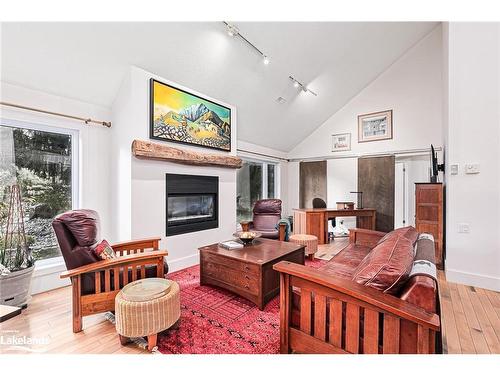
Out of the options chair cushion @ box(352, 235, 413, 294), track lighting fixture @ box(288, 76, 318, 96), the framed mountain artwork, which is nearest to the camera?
chair cushion @ box(352, 235, 413, 294)

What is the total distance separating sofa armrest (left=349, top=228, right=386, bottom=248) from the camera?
9.38ft

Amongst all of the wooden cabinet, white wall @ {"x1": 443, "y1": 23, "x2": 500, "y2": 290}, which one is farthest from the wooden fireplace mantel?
white wall @ {"x1": 443, "y1": 23, "x2": 500, "y2": 290}

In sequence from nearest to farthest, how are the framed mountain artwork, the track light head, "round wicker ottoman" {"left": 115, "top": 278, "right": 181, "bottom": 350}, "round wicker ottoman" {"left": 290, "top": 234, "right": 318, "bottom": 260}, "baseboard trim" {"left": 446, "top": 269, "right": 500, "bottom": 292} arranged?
"round wicker ottoman" {"left": 115, "top": 278, "right": 181, "bottom": 350}, "baseboard trim" {"left": 446, "top": 269, "right": 500, "bottom": 292}, the track light head, the framed mountain artwork, "round wicker ottoman" {"left": 290, "top": 234, "right": 318, "bottom": 260}

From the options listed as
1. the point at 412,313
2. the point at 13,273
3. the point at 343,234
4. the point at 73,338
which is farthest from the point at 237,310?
the point at 343,234

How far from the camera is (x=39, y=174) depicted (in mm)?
2693

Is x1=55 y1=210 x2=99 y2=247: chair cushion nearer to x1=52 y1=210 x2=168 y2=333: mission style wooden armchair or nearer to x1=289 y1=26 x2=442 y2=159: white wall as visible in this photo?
x1=52 y1=210 x2=168 y2=333: mission style wooden armchair

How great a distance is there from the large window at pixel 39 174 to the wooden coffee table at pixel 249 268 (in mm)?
1903

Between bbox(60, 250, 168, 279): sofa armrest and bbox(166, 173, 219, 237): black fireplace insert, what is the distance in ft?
3.75

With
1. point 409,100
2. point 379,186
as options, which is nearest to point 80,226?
point 379,186

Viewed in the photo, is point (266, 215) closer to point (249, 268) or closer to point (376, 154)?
point (249, 268)

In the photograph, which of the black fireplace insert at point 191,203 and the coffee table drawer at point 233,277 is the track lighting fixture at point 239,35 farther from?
the coffee table drawer at point 233,277

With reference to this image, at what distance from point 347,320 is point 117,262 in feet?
5.69

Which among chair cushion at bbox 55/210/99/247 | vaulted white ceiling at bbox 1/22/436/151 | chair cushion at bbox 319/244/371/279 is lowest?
chair cushion at bbox 319/244/371/279
